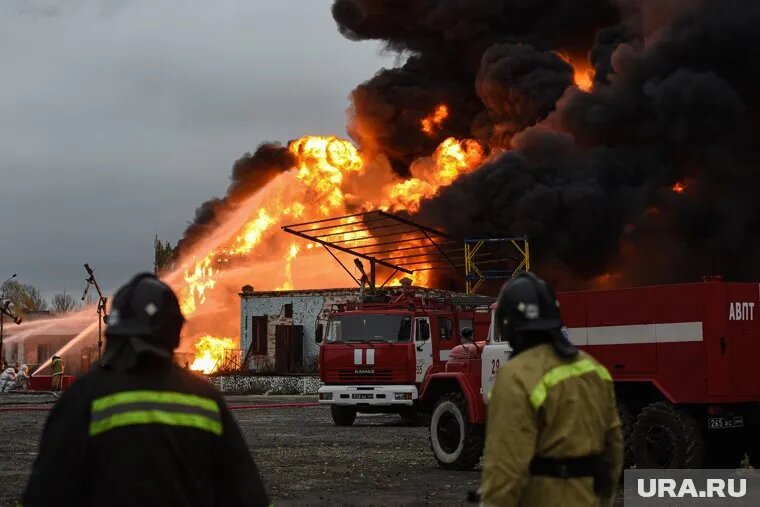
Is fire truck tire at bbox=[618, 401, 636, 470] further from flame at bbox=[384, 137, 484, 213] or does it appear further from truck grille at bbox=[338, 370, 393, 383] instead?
flame at bbox=[384, 137, 484, 213]

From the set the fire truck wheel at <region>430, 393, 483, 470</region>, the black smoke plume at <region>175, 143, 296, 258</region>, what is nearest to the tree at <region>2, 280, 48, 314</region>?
the black smoke plume at <region>175, 143, 296, 258</region>

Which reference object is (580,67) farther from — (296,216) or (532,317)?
(532,317)

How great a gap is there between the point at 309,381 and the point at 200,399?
116ft

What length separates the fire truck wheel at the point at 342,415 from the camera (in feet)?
71.7

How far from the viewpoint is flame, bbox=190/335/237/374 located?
45.2 m

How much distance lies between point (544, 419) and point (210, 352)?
43.2 metres

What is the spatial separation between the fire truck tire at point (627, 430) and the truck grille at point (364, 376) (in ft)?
29.2

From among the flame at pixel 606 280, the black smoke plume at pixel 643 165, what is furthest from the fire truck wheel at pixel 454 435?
the flame at pixel 606 280

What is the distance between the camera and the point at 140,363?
3.36 m

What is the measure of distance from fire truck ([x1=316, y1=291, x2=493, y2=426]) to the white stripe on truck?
784 centimetres

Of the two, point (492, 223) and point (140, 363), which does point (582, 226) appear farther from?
point (140, 363)

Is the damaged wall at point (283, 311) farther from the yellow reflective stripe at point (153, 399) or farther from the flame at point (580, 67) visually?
the yellow reflective stripe at point (153, 399)

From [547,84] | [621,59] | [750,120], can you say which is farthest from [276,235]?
[750,120]

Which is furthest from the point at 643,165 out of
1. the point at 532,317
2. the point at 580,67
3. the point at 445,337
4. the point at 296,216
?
the point at 532,317
